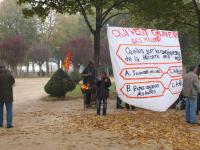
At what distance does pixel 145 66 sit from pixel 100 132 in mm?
2010

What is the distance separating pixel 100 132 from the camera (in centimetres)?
1188

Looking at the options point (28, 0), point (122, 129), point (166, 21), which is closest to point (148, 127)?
point (122, 129)

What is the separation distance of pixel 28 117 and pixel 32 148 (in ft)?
18.8

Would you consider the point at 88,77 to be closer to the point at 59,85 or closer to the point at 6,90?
the point at 6,90

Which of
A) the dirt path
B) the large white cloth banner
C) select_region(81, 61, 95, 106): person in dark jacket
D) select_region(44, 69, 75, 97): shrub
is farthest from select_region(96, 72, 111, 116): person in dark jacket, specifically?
select_region(44, 69, 75, 97): shrub

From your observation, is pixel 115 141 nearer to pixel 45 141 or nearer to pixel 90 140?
pixel 90 140

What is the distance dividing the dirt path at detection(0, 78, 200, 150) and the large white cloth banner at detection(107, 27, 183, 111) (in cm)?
82

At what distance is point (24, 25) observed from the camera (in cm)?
9350

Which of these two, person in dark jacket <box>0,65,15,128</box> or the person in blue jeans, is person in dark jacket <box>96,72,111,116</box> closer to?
the person in blue jeans

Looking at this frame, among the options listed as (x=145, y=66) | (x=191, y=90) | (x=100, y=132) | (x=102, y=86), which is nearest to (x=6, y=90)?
(x=100, y=132)

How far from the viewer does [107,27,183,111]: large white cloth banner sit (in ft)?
39.2

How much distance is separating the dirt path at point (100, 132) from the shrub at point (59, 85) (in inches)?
272

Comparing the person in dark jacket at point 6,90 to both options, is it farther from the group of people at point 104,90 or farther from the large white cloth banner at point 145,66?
the large white cloth banner at point 145,66

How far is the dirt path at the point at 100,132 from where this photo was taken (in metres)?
10.2
